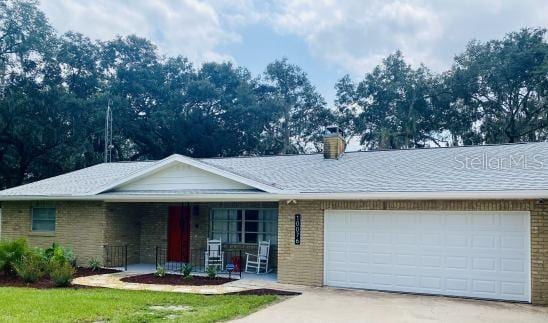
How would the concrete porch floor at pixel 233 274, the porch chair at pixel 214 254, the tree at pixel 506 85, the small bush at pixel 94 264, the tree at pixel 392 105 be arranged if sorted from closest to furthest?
the concrete porch floor at pixel 233 274
the small bush at pixel 94 264
the porch chair at pixel 214 254
the tree at pixel 506 85
the tree at pixel 392 105

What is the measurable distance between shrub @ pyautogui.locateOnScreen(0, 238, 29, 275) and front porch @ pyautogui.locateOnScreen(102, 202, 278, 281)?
266 cm

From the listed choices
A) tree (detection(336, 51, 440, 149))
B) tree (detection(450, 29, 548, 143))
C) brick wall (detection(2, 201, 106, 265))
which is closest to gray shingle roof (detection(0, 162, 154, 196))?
brick wall (detection(2, 201, 106, 265))

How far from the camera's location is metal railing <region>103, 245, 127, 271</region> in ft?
49.9

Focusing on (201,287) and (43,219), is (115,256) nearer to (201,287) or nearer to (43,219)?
(43,219)

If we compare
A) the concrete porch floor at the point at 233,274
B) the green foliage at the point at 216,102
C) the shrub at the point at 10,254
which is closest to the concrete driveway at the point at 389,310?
the concrete porch floor at the point at 233,274

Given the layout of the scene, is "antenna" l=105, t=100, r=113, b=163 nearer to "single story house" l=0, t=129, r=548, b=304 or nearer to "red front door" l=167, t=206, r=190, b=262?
"single story house" l=0, t=129, r=548, b=304

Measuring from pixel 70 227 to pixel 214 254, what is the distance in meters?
4.80

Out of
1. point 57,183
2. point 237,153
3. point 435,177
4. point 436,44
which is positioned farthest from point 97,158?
point 435,177

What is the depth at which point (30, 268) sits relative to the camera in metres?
11.8

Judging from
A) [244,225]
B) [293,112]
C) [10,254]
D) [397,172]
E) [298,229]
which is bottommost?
[10,254]

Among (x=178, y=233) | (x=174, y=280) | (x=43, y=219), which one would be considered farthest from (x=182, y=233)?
(x=43, y=219)

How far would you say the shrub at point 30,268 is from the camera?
11820 millimetres

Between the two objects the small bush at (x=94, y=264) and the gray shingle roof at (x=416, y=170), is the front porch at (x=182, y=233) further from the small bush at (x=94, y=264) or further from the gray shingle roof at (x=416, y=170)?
the gray shingle roof at (x=416, y=170)

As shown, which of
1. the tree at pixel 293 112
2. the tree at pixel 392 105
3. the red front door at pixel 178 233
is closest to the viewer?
the red front door at pixel 178 233
